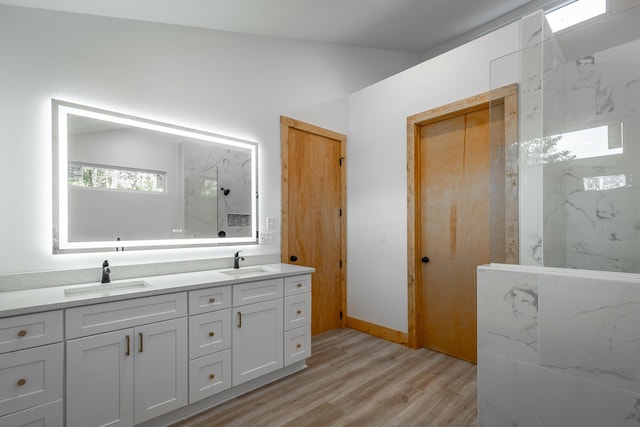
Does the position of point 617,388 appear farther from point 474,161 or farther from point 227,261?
point 227,261

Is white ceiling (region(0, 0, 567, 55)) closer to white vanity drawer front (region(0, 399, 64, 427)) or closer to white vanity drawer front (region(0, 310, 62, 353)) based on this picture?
white vanity drawer front (region(0, 310, 62, 353))

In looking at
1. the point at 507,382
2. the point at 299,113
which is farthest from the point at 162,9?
the point at 507,382

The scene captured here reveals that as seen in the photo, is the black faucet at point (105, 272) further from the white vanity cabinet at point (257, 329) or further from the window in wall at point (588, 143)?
the window in wall at point (588, 143)

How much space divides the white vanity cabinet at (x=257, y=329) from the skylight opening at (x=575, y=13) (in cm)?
340

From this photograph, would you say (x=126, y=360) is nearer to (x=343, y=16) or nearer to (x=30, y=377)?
(x=30, y=377)

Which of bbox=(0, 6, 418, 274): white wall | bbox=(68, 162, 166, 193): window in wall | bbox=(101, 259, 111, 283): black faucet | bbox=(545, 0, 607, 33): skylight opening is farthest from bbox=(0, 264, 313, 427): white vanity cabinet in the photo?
bbox=(545, 0, 607, 33): skylight opening

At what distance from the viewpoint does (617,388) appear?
1378mm

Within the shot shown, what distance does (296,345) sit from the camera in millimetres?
2549

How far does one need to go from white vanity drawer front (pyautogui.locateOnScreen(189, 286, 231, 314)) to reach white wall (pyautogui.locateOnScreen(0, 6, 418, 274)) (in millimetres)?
574

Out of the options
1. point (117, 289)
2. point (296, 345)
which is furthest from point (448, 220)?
point (117, 289)

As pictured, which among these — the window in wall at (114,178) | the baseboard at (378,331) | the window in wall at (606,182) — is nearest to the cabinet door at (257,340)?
the window in wall at (114,178)

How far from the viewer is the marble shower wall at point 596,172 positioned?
5.01 feet

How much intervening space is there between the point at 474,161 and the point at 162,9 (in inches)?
110

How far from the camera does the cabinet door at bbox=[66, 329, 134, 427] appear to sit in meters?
1.55
